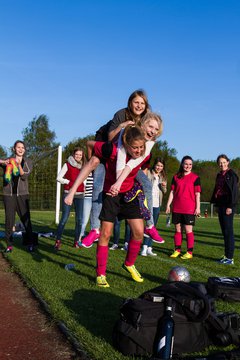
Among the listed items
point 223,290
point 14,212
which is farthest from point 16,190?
point 223,290

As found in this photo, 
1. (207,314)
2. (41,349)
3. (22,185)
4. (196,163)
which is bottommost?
(41,349)

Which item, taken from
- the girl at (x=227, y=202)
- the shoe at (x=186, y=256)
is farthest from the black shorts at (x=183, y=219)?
the girl at (x=227, y=202)

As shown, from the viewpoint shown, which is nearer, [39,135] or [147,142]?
[147,142]

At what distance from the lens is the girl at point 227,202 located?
7.75 m

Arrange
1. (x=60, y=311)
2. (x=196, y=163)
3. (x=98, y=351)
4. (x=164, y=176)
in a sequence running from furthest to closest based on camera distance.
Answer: (x=196, y=163) → (x=164, y=176) → (x=60, y=311) → (x=98, y=351)

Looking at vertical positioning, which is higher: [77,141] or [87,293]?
[77,141]

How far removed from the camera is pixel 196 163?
83.6 m

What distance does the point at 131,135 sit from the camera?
4812 millimetres

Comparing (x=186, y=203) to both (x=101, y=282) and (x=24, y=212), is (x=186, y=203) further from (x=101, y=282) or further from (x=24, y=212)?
(x=101, y=282)

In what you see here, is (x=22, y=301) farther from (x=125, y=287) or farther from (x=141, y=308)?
(x=141, y=308)

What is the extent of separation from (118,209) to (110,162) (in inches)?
24.9

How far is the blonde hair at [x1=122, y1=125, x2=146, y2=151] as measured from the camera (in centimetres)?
479

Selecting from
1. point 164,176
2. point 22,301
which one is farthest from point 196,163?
point 22,301

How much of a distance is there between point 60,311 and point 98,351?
102cm
